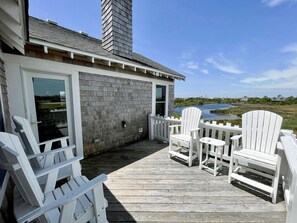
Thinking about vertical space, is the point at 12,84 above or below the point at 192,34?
below

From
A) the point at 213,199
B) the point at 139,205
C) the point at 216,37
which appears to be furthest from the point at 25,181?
the point at 216,37

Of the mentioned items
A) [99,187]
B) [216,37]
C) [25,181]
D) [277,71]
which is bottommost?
[99,187]

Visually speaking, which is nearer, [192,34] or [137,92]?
[137,92]

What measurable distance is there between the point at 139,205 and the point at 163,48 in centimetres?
882

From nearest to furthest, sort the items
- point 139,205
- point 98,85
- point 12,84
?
point 139,205
point 12,84
point 98,85

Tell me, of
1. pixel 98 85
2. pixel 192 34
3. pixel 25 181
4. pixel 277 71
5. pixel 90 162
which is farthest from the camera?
pixel 277 71

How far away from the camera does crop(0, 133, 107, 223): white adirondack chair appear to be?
35.7 inches

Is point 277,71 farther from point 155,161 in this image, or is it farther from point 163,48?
point 155,161

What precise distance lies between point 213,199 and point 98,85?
3440mm

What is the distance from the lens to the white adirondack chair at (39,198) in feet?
2.98

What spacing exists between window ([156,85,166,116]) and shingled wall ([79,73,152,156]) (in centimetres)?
55

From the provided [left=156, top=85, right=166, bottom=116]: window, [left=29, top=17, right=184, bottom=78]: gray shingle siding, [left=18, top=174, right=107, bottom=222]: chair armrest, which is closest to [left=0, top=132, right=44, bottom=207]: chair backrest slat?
[left=18, top=174, right=107, bottom=222]: chair armrest

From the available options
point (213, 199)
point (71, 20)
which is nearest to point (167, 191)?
point (213, 199)

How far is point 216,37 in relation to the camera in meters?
7.63
